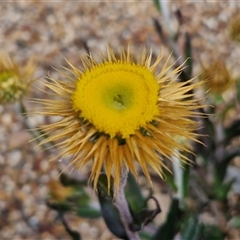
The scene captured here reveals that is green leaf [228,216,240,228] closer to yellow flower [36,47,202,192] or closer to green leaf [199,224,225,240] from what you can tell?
green leaf [199,224,225,240]

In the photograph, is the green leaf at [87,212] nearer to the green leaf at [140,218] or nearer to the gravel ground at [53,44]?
the gravel ground at [53,44]

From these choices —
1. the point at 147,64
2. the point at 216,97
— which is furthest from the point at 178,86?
the point at 216,97

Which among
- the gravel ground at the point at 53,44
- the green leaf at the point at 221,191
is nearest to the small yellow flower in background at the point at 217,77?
the green leaf at the point at 221,191

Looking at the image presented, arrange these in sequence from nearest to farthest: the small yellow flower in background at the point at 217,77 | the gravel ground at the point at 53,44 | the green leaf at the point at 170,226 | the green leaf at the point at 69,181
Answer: the green leaf at the point at 170,226 → the small yellow flower in background at the point at 217,77 → the green leaf at the point at 69,181 → the gravel ground at the point at 53,44

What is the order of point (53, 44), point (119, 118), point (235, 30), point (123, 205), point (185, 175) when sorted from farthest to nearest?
1. point (53, 44)
2. point (235, 30)
3. point (185, 175)
4. point (123, 205)
5. point (119, 118)

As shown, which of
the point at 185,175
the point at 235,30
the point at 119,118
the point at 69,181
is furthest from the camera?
the point at 69,181

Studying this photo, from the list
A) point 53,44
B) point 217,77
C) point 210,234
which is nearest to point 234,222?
point 210,234

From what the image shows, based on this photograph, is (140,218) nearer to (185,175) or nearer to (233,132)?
(185,175)
